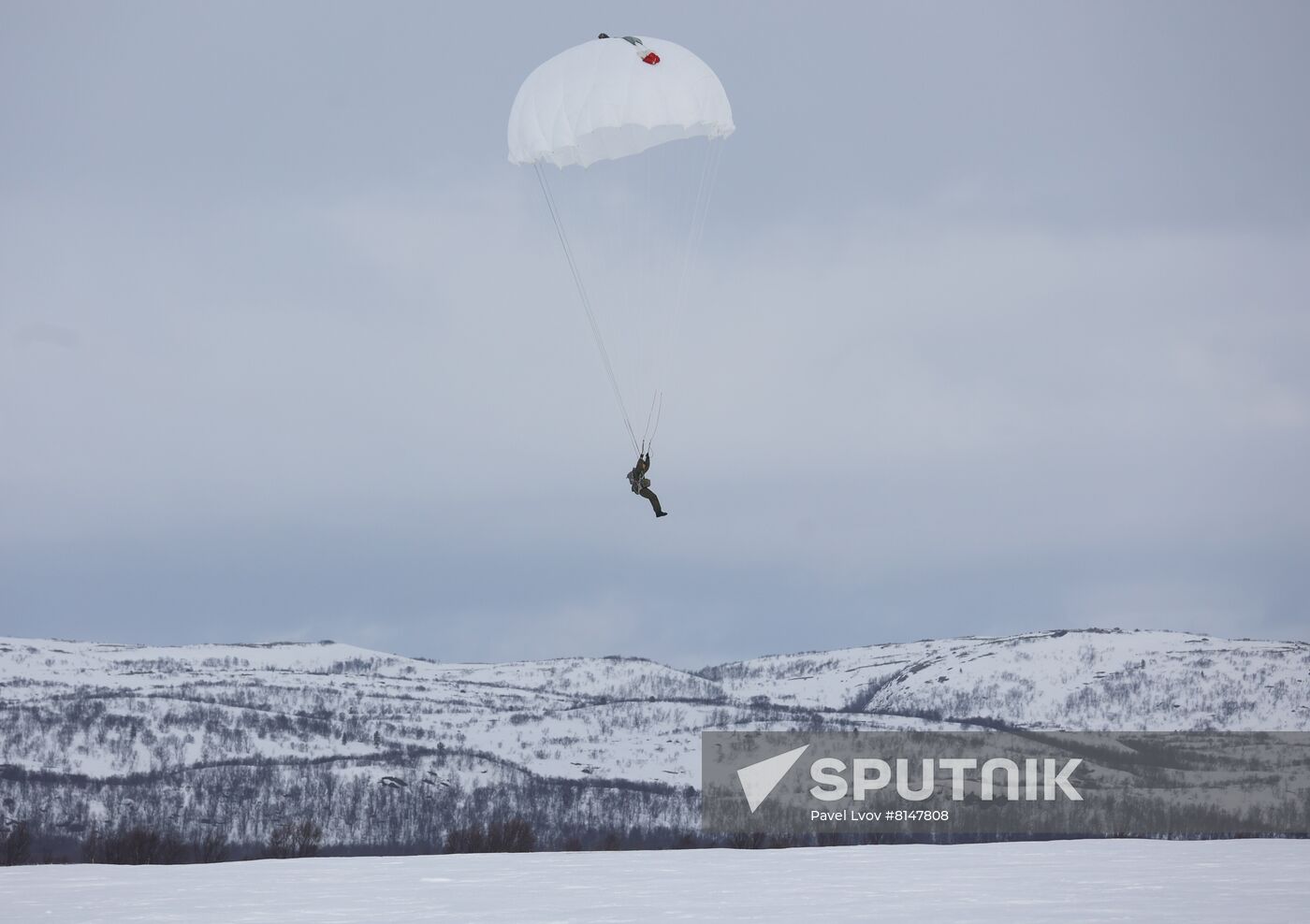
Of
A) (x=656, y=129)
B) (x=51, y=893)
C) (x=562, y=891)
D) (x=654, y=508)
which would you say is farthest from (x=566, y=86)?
(x=51, y=893)

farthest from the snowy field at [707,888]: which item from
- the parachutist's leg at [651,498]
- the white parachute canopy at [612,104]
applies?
the white parachute canopy at [612,104]

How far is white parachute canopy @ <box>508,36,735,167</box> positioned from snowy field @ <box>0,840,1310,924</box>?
54.3 ft

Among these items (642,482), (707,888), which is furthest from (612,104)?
(707,888)

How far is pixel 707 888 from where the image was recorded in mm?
34062

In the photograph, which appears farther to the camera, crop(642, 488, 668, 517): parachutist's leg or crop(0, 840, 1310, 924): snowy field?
crop(642, 488, 668, 517): parachutist's leg

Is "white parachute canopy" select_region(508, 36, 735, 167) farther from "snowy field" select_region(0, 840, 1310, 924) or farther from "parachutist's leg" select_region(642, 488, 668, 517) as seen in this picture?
"snowy field" select_region(0, 840, 1310, 924)

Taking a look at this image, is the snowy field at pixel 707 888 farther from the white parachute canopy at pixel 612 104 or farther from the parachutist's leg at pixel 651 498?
the white parachute canopy at pixel 612 104

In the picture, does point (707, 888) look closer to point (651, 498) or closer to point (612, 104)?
point (651, 498)

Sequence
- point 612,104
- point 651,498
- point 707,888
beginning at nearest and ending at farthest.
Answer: point 707,888
point 651,498
point 612,104

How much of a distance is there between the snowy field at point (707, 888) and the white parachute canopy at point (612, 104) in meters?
16.5

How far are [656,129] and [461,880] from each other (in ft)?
57.6

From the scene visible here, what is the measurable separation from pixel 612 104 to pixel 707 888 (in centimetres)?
1715

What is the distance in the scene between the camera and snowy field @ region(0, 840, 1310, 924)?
29.4m

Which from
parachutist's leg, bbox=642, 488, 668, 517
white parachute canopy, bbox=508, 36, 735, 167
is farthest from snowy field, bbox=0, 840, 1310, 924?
white parachute canopy, bbox=508, 36, 735, 167
